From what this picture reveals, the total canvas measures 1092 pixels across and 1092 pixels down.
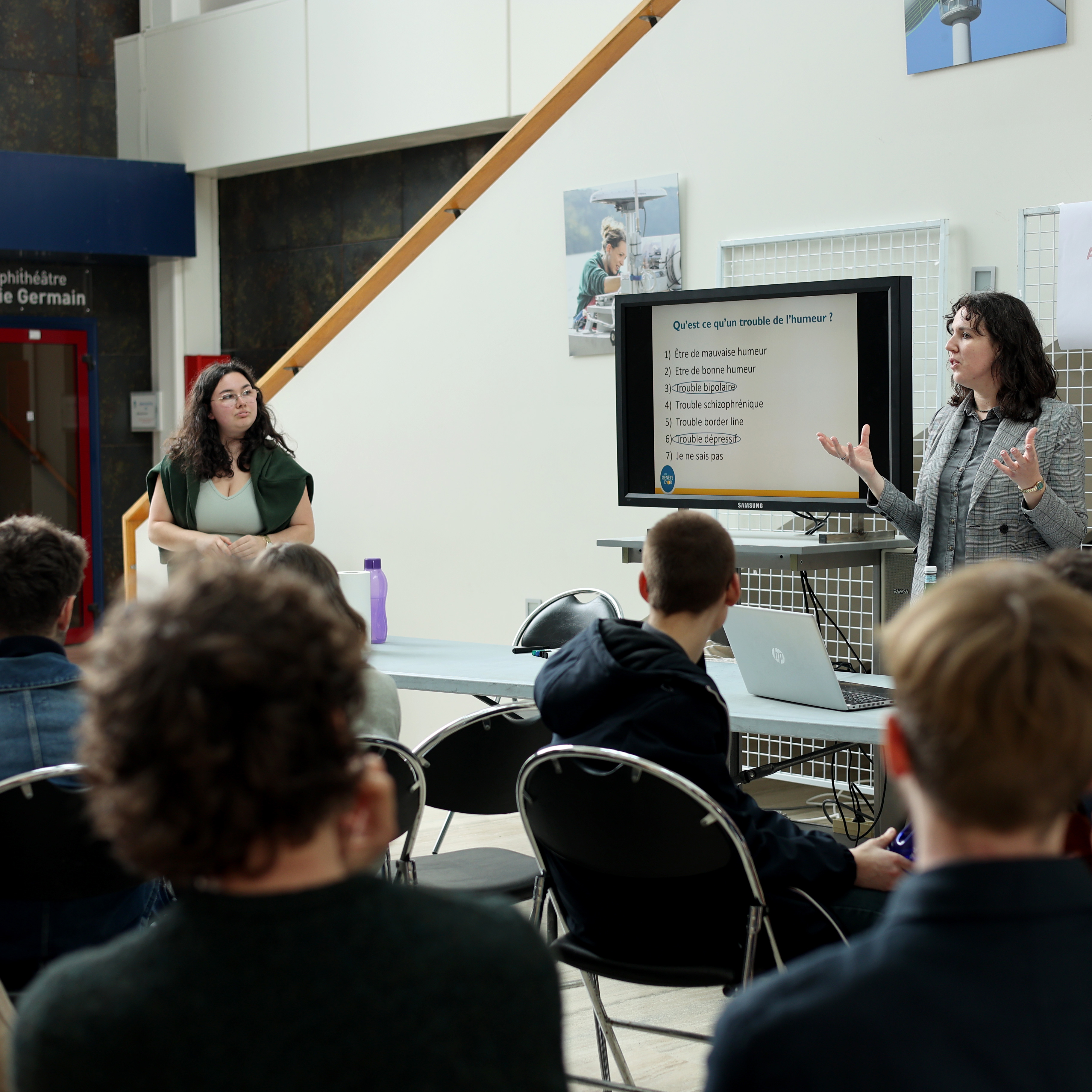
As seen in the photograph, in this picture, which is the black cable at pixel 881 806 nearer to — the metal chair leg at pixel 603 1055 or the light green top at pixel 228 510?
the metal chair leg at pixel 603 1055

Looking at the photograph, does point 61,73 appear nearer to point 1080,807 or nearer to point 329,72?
point 329,72

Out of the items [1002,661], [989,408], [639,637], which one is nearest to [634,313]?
[989,408]

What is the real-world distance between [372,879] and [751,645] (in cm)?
192

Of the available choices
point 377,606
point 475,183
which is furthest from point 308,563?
point 475,183

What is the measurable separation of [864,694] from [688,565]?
2.90ft

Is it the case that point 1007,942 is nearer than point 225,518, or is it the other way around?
point 1007,942

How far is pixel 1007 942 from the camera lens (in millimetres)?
787

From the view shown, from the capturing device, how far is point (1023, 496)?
3.08 meters

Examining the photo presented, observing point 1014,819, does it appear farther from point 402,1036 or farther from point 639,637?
point 639,637

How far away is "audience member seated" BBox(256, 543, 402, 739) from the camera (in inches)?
85.3

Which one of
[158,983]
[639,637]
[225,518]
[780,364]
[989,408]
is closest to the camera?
[158,983]

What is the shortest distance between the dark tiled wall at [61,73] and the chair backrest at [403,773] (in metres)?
7.47

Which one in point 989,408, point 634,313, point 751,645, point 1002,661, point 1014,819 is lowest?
point 751,645

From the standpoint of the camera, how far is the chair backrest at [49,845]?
5.67 ft
